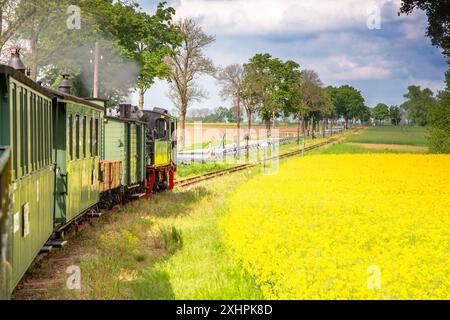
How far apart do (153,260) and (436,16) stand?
32136 millimetres

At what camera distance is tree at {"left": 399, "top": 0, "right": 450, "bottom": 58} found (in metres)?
37.6

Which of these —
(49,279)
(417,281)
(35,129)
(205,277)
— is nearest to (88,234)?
(49,279)

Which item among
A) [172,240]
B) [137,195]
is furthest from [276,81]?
[172,240]

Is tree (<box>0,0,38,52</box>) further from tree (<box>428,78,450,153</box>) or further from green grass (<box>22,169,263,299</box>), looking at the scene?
tree (<box>428,78,450,153</box>)

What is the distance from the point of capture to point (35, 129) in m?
8.88


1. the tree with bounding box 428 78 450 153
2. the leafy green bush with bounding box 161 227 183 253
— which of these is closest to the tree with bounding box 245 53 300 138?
the tree with bounding box 428 78 450 153

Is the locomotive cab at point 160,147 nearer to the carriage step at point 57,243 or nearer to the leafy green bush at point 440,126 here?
the carriage step at point 57,243

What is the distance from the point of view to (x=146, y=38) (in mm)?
50625

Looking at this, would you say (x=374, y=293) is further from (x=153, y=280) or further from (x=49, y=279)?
(x=49, y=279)

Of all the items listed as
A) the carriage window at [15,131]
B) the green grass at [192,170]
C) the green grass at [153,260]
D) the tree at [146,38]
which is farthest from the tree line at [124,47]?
the carriage window at [15,131]

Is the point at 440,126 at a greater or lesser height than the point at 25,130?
greater

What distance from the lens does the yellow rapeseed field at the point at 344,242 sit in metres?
8.05

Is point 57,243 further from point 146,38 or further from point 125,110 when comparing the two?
point 146,38

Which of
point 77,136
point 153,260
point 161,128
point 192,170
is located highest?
point 161,128
